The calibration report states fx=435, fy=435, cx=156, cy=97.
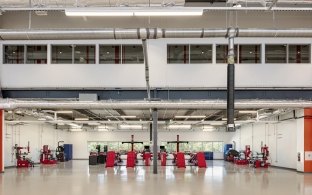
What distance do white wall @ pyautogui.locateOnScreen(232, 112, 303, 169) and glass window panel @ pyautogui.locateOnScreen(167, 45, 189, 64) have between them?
247 inches

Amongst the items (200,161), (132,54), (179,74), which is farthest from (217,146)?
(179,74)

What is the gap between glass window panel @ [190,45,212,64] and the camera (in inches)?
755

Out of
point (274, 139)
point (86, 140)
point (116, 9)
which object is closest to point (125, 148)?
point (86, 140)

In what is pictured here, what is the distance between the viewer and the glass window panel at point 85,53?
19.8m

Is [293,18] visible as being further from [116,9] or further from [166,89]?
[116,9]

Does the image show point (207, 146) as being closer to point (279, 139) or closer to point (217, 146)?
point (217, 146)

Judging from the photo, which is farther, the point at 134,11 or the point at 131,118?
the point at 131,118

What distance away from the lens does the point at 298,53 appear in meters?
19.2

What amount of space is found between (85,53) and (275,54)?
8659mm

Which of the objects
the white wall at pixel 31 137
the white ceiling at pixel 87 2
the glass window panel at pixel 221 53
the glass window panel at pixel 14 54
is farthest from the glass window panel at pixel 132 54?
the white wall at pixel 31 137

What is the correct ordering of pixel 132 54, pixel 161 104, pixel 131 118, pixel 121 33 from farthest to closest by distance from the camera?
pixel 131 118 < pixel 132 54 < pixel 161 104 < pixel 121 33

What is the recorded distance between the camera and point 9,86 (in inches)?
728

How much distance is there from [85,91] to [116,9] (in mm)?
9475

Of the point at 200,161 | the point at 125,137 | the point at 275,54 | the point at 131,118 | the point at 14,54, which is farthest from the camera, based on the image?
the point at 125,137
